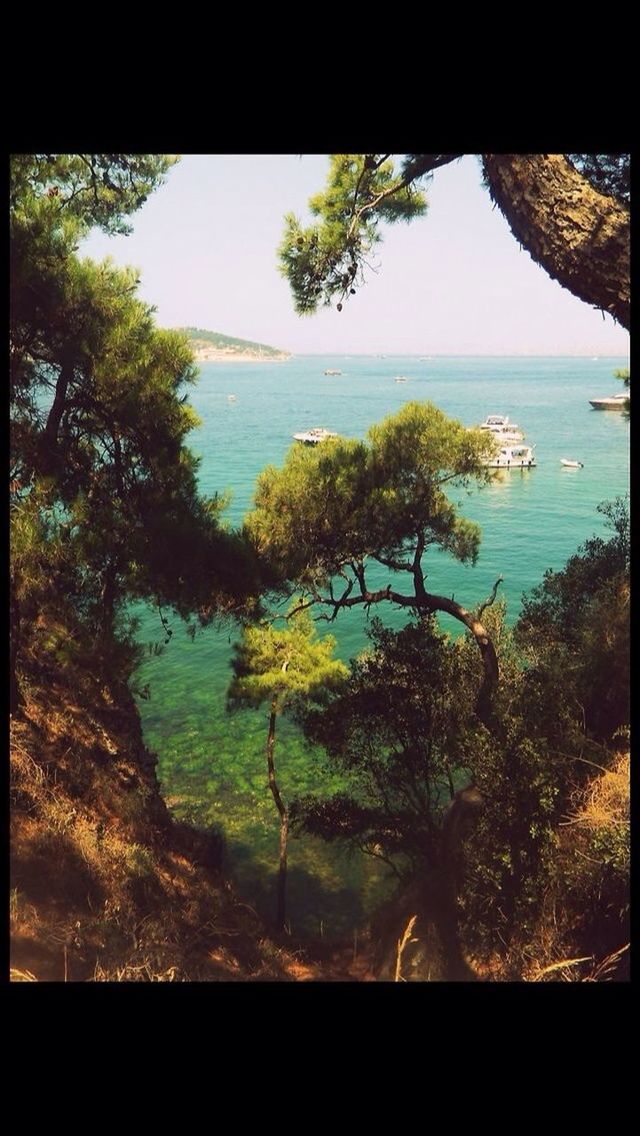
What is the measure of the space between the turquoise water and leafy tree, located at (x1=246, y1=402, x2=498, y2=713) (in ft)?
4.11

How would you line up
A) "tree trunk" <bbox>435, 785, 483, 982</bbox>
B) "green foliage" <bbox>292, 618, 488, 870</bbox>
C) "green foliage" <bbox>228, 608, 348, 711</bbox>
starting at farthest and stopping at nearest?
"green foliage" <bbox>228, 608, 348, 711</bbox>
"green foliage" <bbox>292, 618, 488, 870</bbox>
"tree trunk" <bbox>435, 785, 483, 982</bbox>

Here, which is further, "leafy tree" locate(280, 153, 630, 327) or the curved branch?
the curved branch

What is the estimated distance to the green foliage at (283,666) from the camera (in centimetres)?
906

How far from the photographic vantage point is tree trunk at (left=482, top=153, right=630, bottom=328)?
12.9 feet

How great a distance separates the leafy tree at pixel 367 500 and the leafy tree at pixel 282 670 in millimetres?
1296

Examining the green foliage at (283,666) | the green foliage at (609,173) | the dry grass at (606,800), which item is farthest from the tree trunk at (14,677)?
the green foliage at (609,173)

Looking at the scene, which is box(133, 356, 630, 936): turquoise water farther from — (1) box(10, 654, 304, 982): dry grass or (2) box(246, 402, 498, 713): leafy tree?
(1) box(10, 654, 304, 982): dry grass

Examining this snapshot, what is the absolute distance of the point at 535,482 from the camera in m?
39.5

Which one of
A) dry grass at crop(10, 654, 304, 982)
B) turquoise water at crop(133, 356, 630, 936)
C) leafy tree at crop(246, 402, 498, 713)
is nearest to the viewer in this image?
dry grass at crop(10, 654, 304, 982)

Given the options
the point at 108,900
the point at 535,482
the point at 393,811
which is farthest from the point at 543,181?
the point at 535,482

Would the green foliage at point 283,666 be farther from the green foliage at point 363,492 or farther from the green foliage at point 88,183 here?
the green foliage at point 88,183

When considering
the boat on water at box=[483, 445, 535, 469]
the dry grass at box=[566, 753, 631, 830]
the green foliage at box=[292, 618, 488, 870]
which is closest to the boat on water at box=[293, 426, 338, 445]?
the green foliage at box=[292, 618, 488, 870]
